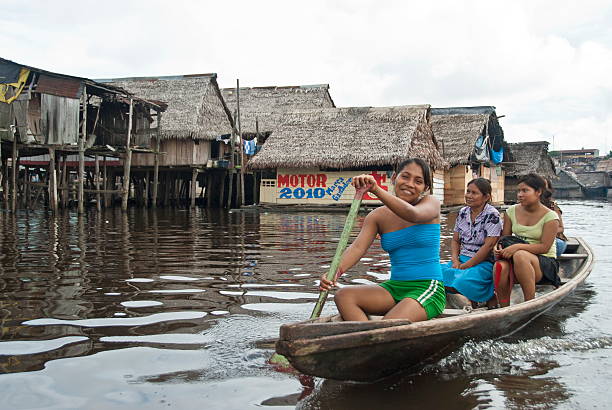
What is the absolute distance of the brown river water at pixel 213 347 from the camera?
2.85m

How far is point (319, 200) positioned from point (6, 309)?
1709cm

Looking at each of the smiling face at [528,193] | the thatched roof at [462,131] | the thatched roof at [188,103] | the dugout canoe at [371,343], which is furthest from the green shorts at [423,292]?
the thatched roof at [462,131]

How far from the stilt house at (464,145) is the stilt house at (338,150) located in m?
2.29

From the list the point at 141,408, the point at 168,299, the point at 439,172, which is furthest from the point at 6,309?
the point at 439,172

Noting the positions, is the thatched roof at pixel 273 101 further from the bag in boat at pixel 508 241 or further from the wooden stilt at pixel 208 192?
the bag in boat at pixel 508 241

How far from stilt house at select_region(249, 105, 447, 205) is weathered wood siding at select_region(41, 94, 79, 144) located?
21.0ft

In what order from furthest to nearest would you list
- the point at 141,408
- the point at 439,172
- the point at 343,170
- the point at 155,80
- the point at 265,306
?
the point at 155,80
the point at 439,172
the point at 343,170
the point at 265,306
the point at 141,408

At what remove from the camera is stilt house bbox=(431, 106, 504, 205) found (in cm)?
2428

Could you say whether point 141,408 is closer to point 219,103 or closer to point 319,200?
point 319,200

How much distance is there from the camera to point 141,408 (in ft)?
8.76

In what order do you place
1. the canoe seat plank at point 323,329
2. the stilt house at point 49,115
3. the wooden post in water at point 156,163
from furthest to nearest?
the wooden post in water at point 156,163 < the stilt house at point 49,115 < the canoe seat plank at point 323,329

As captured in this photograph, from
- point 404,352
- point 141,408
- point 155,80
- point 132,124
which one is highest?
point 155,80

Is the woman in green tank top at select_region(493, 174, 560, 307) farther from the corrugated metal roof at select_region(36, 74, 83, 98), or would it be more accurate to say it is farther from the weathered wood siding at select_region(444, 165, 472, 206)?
the weathered wood siding at select_region(444, 165, 472, 206)

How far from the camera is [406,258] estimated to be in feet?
11.3
